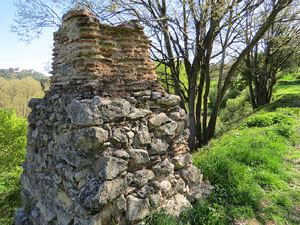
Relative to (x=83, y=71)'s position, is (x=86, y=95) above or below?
below

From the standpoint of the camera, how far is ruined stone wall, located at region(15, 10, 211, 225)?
2584 millimetres

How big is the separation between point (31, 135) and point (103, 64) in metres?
1.88

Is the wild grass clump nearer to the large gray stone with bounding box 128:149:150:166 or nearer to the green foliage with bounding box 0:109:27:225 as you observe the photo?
the large gray stone with bounding box 128:149:150:166

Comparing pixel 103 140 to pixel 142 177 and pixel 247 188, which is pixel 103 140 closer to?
pixel 142 177

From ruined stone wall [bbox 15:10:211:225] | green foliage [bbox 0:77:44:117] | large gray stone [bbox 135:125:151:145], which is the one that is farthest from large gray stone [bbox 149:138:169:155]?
green foliage [bbox 0:77:44:117]

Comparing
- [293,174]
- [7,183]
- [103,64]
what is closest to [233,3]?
[293,174]

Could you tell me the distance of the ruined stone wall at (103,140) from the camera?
2.58 m

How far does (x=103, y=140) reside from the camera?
2.62 meters

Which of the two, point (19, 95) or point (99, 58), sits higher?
point (99, 58)

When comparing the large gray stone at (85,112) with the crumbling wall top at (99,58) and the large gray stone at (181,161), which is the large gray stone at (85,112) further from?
the large gray stone at (181,161)

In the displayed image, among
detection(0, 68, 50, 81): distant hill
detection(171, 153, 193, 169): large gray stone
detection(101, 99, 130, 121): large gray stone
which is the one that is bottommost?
detection(171, 153, 193, 169): large gray stone

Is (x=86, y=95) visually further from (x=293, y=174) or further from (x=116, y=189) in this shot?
(x=293, y=174)

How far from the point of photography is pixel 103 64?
120 inches

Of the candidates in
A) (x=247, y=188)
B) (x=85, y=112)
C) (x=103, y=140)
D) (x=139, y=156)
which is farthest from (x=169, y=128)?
(x=247, y=188)
